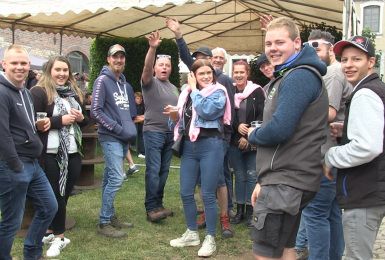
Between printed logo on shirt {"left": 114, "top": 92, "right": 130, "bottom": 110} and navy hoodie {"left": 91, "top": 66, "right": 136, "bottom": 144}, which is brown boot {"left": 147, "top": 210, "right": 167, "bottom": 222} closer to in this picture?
navy hoodie {"left": 91, "top": 66, "right": 136, "bottom": 144}

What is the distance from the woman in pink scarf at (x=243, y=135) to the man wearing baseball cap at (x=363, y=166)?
2564 mm

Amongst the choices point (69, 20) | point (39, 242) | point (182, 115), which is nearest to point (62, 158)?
point (39, 242)

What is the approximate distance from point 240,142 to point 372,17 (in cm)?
3874

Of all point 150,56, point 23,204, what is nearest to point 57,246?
point 23,204

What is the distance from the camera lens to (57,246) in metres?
4.49

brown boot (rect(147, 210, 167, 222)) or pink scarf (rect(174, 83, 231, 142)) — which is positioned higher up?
pink scarf (rect(174, 83, 231, 142))

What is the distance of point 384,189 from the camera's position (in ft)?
8.74

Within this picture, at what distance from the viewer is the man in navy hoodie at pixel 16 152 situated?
3.45 m

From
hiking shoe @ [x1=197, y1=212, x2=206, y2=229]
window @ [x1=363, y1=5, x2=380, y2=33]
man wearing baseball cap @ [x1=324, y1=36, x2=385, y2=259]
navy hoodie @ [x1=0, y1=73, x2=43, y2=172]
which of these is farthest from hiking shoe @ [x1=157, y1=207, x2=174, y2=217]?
window @ [x1=363, y1=5, x2=380, y2=33]

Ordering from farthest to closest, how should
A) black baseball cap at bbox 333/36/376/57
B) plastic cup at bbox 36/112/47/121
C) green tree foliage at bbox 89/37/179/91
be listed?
green tree foliage at bbox 89/37/179/91 < plastic cup at bbox 36/112/47/121 < black baseball cap at bbox 333/36/376/57

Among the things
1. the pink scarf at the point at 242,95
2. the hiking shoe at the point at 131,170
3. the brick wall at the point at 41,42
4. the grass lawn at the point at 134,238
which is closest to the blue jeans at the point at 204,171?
the grass lawn at the point at 134,238

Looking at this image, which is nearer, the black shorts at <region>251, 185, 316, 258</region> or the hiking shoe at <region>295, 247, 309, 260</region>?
the black shorts at <region>251, 185, 316, 258</region>

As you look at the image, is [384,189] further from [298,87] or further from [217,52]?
[217,52]

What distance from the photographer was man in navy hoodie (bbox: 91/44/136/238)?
4949 millimetres
